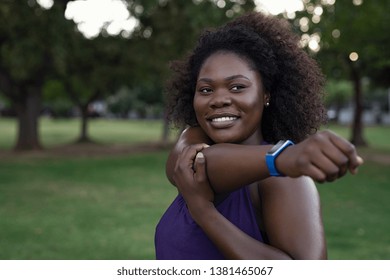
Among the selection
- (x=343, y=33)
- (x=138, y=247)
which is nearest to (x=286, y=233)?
(x=138, y=247)

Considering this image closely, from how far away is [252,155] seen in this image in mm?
1471

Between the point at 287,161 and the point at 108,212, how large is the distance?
856 centimetres

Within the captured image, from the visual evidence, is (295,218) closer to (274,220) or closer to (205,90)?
(274,220)

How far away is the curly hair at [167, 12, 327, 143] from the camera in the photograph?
6.13 feet

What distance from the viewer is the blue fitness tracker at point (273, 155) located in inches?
53.9

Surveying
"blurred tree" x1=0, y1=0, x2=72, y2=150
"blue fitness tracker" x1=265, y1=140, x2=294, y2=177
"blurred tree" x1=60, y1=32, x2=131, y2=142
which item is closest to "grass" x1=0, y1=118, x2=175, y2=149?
"blurred tree" x1=0, y1=0, x2=72, y2=150

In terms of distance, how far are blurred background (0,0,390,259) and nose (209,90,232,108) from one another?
2.46 ft

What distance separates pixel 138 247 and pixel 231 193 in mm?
5657

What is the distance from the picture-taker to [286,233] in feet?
5.13

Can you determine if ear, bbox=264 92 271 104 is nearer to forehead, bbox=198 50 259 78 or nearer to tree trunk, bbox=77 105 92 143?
forehead, bbox=198 50 259 78

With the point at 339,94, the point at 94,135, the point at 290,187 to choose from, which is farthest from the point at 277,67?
the point at 339,94

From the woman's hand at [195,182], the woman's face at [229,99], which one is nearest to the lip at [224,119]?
the woman's face at [229,99]

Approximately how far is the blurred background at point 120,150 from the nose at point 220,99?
0.75 m

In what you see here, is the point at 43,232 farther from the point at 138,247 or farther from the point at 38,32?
the point at 38,32
